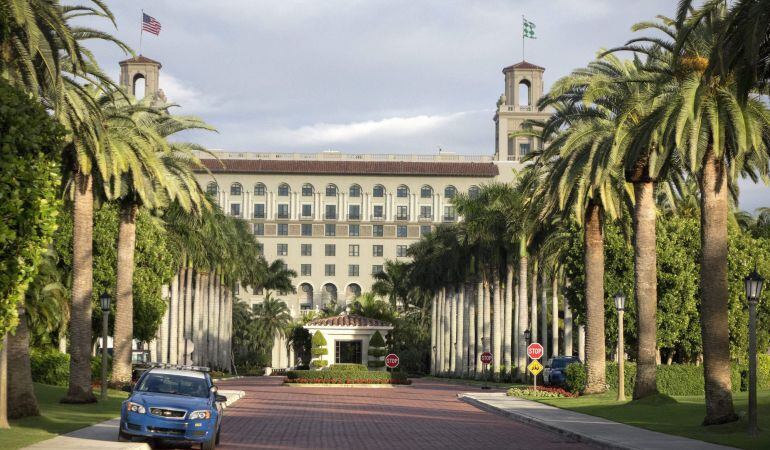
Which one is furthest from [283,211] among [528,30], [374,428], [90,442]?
[90,442]

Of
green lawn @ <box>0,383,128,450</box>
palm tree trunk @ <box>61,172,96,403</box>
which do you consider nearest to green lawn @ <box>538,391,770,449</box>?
green lawn @ <box>0,383,128,450</box>

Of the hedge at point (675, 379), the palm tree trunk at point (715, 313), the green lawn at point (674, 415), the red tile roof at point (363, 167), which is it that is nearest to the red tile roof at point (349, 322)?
the hedge at point (675, 379)

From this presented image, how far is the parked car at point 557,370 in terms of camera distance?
59.6 m

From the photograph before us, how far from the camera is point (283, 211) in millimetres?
166625

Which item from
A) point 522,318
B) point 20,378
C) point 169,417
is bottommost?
point 169,417

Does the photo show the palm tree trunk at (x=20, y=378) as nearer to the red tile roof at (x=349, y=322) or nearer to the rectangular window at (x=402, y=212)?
the red tile roof at (x=349, y=322)

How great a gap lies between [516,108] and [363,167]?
22.9 m

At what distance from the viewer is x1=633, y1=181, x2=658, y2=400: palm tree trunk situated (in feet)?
127

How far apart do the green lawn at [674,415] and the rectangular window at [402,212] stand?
121 metres

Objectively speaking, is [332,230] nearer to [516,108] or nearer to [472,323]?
[516,108]

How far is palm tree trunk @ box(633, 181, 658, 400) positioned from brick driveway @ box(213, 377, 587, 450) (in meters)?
5.54

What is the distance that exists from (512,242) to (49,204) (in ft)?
192

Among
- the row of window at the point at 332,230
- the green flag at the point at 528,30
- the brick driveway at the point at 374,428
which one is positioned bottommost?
the brick driveway at the point at 374,428

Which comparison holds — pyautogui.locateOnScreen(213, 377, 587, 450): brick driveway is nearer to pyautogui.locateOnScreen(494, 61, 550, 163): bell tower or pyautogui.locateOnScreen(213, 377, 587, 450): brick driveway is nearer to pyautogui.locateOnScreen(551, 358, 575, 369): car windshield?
pyautogui.locateOnScreen(551, 358, 575, 369): car windshield
